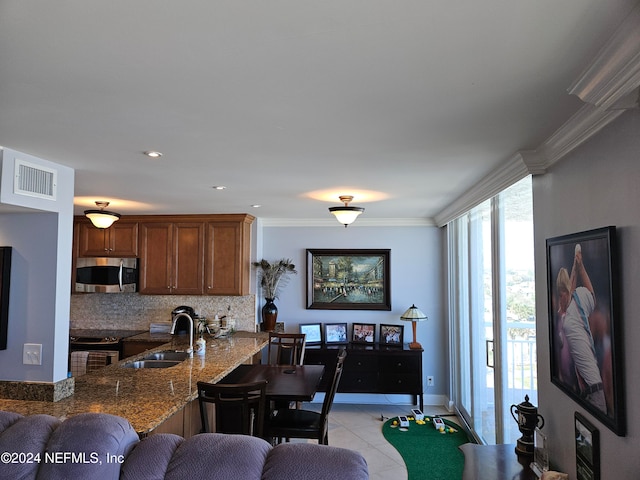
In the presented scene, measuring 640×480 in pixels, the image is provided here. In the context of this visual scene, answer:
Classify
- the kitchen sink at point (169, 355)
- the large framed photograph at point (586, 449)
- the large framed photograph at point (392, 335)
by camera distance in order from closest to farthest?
the large framed photograph at point (586, 449) < the kitchen sink at point (169, 355) < the large framed photograph at point (392, 335)

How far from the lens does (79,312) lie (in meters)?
5.71

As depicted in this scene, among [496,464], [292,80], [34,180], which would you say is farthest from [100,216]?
[496,464]

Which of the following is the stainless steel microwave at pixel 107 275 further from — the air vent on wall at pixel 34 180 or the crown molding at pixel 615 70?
the crown molding at pixel 615 70

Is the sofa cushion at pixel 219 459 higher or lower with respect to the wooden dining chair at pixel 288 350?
higher

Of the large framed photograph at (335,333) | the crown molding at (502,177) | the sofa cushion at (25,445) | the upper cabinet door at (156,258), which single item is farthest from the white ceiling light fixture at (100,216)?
the crown molding at (502,177)

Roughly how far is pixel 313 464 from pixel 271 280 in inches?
172

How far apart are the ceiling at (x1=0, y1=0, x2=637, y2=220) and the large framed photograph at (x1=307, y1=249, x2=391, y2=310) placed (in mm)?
2987

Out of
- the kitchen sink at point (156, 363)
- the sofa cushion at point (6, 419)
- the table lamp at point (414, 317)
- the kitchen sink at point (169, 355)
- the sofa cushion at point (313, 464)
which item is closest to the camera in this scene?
the sofa cushion at point (313, 464)

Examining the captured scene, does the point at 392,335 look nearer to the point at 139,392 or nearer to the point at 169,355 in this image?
the point at 169,355

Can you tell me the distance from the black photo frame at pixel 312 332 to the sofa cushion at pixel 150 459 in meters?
4.13

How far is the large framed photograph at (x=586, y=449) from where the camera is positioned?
70.3 inches

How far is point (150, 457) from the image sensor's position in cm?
144

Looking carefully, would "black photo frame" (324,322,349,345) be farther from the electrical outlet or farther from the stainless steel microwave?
the electrical outlet

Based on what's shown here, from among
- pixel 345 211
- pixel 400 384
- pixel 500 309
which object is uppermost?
pixel 345 211
